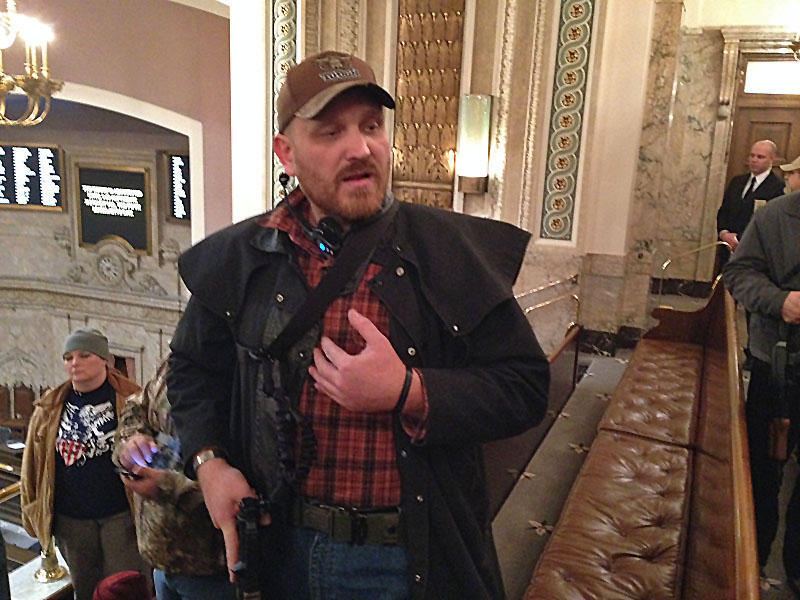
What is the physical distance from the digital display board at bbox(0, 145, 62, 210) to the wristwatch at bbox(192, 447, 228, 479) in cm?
948

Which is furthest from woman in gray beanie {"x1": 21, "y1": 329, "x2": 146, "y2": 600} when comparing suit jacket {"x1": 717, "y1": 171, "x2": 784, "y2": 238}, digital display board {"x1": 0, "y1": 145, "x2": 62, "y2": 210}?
digital display board {"x1": 0, "y1": 145, "x2": 62, "y2": 210}

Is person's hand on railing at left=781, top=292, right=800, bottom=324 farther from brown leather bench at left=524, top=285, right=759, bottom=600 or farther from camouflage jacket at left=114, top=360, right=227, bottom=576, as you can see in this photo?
camouflage jacket at left=114, top=360, right=227, bottom=576

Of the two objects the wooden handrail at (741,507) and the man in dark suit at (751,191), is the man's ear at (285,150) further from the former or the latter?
the man in dark suit at (751,191)

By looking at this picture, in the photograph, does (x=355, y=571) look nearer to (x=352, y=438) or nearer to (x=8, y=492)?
(x=352, y=438)

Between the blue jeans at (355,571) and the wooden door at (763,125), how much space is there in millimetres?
7227

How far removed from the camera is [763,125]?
7.09 meters

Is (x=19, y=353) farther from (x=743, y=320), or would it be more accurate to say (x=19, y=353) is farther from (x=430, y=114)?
(x=743, y=320)

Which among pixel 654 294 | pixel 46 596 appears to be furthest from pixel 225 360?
pixel 654 294

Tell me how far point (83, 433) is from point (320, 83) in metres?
2.51

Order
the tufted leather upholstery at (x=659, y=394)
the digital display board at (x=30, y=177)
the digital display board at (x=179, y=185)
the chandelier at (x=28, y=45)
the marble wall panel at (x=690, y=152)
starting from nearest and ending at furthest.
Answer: the tufted leather upholstery at (x=659, y=394) < the chandelier at (x=28, y=45) < the marble wall panel at (x=690, y=152) < the digital display board at (x=179, y=185) < the digital display board at (x=30, y=177)

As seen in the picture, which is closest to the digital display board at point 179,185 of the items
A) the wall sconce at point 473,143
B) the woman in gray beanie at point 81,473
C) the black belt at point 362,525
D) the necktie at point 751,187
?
the wall sconce at point 473,143

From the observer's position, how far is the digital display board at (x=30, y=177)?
9.34 m

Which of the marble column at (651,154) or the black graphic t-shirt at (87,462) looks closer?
the black graphic t-shirt at (87,462)

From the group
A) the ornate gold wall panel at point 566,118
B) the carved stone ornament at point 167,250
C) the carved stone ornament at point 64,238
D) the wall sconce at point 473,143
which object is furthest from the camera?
the carved stone ornament at point 64,238
